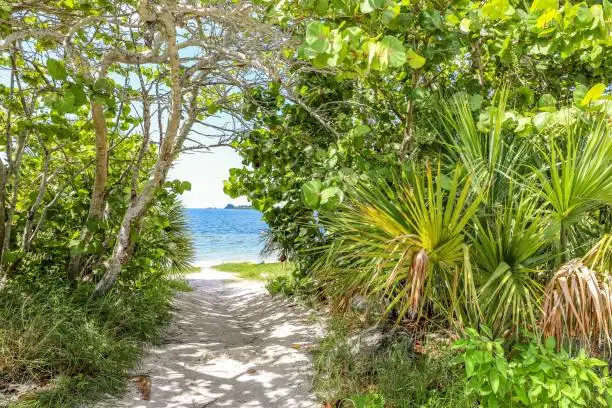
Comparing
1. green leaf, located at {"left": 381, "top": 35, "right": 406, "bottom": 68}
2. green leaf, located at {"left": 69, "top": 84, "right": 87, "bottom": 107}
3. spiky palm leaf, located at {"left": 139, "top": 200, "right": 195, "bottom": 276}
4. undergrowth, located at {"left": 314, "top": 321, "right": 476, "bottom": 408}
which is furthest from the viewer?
spiky palm leaf, located at {"left": 139, "top": 200, "right": 195, "bottom": 276}

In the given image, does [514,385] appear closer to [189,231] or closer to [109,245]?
[109,245]

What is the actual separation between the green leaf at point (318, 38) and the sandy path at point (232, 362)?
2.52m

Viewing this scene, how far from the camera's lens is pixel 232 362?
390 cm

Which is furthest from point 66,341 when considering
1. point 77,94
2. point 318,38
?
point 318,38

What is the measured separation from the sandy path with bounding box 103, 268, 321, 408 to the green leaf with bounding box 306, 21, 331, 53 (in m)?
2.52

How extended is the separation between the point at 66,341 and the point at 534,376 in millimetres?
3335

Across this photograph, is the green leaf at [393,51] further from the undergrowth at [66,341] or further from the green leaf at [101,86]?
the undergrowth at [66,341]

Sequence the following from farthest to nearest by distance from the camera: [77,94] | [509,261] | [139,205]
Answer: [139,205] < [509,261] < [77,94]

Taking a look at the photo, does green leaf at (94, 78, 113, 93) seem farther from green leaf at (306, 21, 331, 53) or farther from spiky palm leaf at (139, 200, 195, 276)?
spiky palm leaf at (139, 200, 195, 276)

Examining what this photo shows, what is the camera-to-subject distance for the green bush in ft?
7.03

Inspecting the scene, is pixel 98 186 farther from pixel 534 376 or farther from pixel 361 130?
pixel 534 376

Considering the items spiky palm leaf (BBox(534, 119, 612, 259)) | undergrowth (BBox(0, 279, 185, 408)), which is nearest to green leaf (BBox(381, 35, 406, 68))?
spiky palm leaf (BBox(534, 119, 612, 259))

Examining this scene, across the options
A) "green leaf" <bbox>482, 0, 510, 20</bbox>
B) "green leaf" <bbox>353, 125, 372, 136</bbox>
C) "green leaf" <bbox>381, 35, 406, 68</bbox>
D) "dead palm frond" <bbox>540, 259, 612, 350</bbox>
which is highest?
"green leaf" <bbox>482, 0, 510, 20</bbox>

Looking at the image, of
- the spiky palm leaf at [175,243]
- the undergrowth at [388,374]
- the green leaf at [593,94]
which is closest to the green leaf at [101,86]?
the undergrowth at [388,374]
